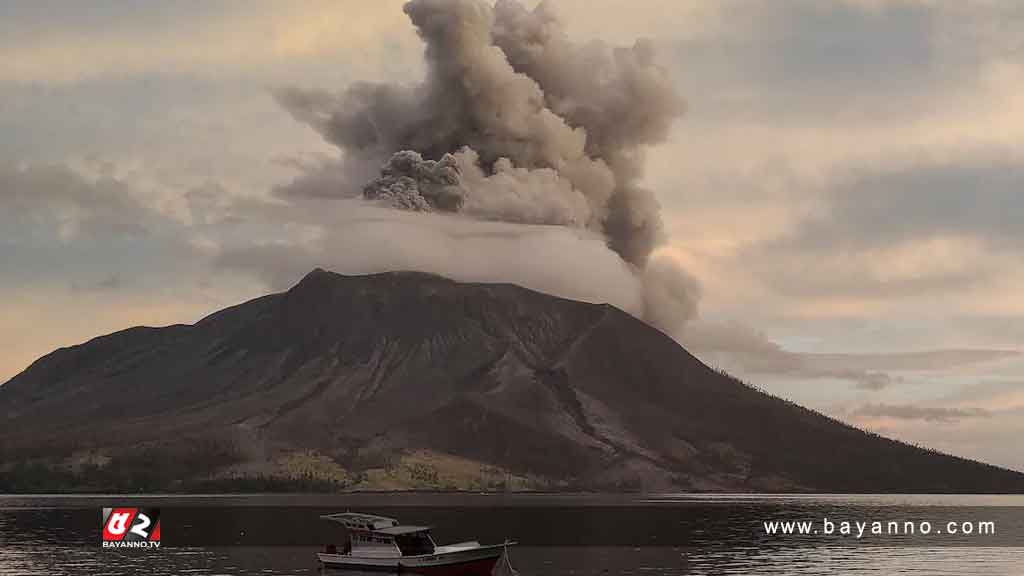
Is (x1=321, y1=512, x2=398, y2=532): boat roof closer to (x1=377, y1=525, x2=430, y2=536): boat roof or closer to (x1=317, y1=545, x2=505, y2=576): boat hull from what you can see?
(x1=377, y1=525, x2=430, y2=536): boat roof

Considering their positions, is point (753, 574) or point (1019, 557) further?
point (1019, 557)

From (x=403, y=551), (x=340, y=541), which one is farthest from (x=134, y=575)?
(x=340, y=541)

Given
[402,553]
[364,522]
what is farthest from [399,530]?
[364,522]

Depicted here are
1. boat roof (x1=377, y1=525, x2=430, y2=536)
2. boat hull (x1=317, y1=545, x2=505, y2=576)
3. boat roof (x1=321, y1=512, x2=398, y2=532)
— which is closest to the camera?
boat hull (x1=317, y1=545, x2=505, y2=576)

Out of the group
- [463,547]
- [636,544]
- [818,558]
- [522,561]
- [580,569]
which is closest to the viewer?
[463,547]

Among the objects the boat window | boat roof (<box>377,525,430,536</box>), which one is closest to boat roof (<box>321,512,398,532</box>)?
boat roof (<box>377,525,430,536</box>)

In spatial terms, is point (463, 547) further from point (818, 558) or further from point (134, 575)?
point (818, 558)

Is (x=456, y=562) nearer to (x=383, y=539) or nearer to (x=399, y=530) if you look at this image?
(x=399, y=530)
